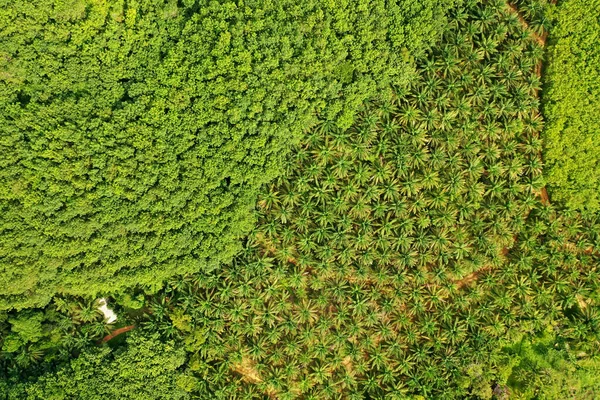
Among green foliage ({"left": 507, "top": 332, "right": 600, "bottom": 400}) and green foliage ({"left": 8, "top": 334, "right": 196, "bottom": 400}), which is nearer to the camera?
green foliage ({"left": 8, "top": 334, "right": 196, "bottom": 400})

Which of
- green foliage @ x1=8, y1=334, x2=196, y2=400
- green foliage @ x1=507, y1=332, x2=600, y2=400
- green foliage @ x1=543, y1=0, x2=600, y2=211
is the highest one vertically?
green foliage @ x1=543, y1=0, x2=600, y2=211

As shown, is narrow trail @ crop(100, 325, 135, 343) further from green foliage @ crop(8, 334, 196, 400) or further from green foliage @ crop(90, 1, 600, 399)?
green foliage @ crop(90, 1, 600, 399)

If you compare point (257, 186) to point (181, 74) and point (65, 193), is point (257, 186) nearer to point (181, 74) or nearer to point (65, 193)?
point (181, 74)

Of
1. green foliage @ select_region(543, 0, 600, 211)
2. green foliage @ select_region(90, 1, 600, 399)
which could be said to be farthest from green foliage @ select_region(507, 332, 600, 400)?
green foliage @ select_region(543, 0, 600, 211)

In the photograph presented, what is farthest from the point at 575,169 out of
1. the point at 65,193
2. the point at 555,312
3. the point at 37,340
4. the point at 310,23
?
the point at 37,340

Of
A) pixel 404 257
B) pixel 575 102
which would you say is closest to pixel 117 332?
pixel 404 257

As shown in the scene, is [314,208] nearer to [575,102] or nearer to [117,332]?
[117,332]

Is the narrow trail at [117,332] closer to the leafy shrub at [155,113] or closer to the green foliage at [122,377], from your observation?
the green foliage at [122,377]
